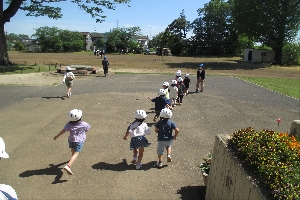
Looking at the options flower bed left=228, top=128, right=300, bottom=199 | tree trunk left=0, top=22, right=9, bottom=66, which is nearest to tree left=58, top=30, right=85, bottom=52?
tree trunk left=0, top=22, right=9, bottom=66

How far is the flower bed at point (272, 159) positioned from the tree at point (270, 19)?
34.5 metres

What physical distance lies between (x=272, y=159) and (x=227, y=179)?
0.80 meters

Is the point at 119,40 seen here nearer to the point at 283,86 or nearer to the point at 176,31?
the point at 176,31

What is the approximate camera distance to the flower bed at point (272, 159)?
288 cm

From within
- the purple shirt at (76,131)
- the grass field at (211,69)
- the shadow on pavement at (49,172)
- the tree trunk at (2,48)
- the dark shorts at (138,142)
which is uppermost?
the tree trunk at (2,48)

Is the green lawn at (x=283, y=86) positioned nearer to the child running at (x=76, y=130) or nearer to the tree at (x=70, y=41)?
the child running at (x=76, y=130)

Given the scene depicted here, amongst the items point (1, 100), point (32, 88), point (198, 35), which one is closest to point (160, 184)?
point (1, 100)

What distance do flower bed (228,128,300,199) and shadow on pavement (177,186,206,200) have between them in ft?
4.53

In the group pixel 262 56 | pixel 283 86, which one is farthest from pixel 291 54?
pixel 283 86

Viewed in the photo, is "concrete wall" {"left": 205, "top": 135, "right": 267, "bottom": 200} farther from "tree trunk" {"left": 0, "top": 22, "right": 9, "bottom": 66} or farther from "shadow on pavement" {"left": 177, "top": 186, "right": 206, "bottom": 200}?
"tree trunk" {"left": 0, "top": 22, "right": 9, "bottom": 66}

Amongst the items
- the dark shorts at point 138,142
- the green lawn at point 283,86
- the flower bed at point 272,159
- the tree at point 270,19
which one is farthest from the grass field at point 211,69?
the flower bed at point 272,159

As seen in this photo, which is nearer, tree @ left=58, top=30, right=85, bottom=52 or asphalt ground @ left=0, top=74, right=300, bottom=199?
asphalt ground @ left=0, top=74, right=300, bottom=199

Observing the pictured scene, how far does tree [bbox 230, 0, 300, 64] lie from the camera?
33.7m

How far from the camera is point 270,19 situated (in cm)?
3438
